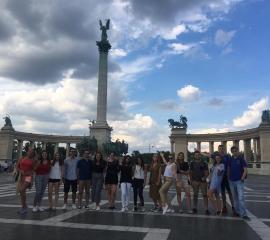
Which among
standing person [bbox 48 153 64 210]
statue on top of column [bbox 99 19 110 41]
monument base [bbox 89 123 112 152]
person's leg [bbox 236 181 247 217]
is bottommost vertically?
person's leg [bbox 236 181 247 217]

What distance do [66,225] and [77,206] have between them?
165 inches

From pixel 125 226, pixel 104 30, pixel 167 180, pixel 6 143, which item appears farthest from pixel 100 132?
pixel 125 226

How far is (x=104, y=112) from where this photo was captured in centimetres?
6322

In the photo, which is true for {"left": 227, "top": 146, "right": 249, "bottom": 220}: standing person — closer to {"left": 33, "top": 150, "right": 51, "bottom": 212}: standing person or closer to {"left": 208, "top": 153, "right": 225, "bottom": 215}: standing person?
{"left": 208, "top": 153, "right": 225, "bottom": 215}: standing person

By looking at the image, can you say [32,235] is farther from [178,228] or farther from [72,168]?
[72,168]

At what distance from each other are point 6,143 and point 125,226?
8837cm

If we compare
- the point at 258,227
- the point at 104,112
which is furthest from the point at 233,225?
the point at 104,112

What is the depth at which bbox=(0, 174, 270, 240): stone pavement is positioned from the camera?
9.08 meters

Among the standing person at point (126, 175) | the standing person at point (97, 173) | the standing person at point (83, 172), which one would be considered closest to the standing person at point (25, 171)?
the standing person at point (83, 172)

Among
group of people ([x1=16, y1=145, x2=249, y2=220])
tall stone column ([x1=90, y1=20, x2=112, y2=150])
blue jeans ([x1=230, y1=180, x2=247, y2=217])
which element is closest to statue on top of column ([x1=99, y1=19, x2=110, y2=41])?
tall stone column ([x1=90, y1=20, x2=112, y2=150])

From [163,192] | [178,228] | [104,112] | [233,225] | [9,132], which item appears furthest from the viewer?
[9,132]

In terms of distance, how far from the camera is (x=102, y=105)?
63.3 m

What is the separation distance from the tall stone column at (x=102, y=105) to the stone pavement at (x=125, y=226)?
4958 cm

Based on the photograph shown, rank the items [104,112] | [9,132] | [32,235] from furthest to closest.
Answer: [9,132]
[104,112]
[32,235]
